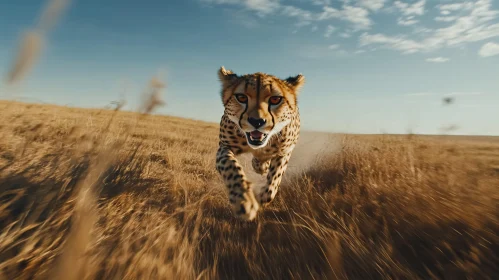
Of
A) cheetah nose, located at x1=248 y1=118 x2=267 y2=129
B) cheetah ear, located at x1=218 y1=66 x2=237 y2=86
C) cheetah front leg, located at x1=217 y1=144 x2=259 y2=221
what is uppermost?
cheetah ear, located at x1=218 y1=66 x2=237 y2=86

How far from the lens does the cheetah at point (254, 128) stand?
10.6 feet

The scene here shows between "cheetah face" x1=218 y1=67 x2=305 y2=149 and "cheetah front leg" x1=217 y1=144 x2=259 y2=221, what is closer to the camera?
"cheetah front leg" x1=217 y1=144 x2=259 y2=221

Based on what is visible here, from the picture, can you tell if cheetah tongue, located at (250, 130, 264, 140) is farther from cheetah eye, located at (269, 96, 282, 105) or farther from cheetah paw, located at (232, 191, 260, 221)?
cheetah paw, located at (232, 191, 260, 221)

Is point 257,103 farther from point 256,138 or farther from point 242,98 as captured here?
point 256,138

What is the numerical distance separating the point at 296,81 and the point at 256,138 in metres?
1.35

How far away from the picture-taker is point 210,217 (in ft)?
9.89

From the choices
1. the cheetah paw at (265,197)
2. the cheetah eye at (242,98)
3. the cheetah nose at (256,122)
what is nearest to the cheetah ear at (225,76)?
the cheetah eye at (242,98)

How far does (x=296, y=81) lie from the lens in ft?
15.0

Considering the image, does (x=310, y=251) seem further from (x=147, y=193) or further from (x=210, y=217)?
(x=147, y=193)

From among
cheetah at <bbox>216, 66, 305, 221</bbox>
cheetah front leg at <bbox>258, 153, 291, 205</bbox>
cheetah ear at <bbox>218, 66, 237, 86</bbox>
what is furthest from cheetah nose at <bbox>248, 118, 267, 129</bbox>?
cheetah ear at <bbox>218, 66, 237, 86</bbox>

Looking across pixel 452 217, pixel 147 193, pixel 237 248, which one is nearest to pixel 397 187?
pixel 452 217

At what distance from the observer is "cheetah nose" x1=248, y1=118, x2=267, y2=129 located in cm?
355

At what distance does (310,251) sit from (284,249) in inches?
7.8

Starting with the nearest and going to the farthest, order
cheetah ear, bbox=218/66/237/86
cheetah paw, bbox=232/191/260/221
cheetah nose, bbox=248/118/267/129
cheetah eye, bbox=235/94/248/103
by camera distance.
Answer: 1. cheetah paw, bbox=232/191/260/221
2. cheetah nose, bbox=248/118/267/129
3. cheetah eye, bbox=235/94/248/103
4. cheetah ear, bbox=218/66/237/86
